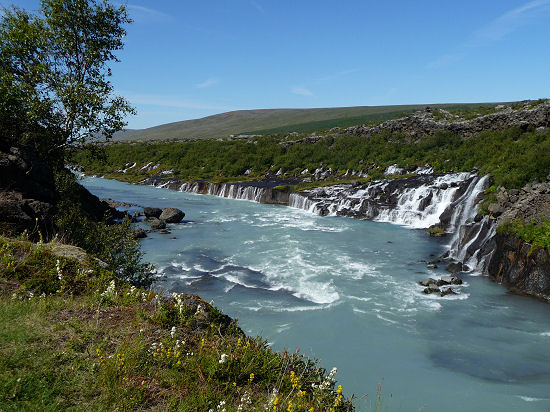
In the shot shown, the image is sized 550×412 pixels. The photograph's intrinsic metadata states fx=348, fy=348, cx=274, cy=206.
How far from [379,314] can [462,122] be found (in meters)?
55.2

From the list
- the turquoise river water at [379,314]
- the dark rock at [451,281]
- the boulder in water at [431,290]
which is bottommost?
the turquoise river water at [379,314]

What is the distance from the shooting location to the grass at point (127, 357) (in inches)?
169

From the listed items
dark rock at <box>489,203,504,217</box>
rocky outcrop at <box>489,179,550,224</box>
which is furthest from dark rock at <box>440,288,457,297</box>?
dark rock at <box>489,203,504,217</box>

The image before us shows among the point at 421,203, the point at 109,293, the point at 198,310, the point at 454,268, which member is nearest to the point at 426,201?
the point at 421,203

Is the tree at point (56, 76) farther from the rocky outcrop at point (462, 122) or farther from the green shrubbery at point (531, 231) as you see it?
the rocky outcrop at point (462, 122)

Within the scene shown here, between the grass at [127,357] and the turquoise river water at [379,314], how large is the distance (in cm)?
612

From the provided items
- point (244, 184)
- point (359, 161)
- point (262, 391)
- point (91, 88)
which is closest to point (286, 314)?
point (262, 391)

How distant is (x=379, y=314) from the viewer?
16.5 meters

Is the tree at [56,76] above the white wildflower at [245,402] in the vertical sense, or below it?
above

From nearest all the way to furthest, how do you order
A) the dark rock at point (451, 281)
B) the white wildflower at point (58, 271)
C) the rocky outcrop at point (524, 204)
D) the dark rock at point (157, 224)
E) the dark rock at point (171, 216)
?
the white wildflower at point (58, 271), the dark rock at point (451, 281), the rocky outcrop at point (524, 204), the dark rock at point (157, 224), the dark rock at point (171, 216)

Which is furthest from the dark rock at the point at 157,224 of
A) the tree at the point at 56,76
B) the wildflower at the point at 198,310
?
the wildflower at the point at 198,310

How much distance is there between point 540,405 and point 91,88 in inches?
841

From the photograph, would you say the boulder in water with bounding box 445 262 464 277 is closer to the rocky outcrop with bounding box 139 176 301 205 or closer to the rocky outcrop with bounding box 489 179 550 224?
the rocky outcrop with bounding box 489 179 550 224

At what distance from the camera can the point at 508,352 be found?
44.2 ft
